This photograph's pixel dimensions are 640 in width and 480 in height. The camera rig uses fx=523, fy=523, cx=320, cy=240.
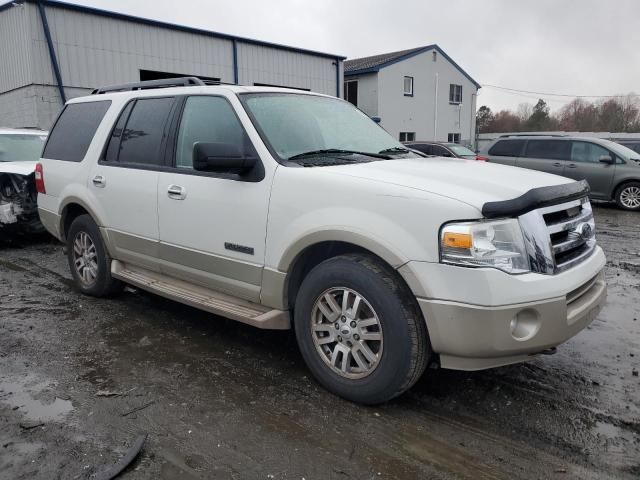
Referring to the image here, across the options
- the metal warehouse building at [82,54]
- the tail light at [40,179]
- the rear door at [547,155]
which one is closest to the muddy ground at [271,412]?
the tail light at [40,179]

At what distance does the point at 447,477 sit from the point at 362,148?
240 centimetres

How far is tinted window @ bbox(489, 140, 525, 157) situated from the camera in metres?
13.5

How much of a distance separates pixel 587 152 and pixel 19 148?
12.1 m

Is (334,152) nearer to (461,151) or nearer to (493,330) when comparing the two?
(493,330)

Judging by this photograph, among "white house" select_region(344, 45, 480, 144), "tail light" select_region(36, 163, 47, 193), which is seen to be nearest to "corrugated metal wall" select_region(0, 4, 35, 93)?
"tail light" select_region(36, 163, 47, 193)

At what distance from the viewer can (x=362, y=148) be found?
4.02m

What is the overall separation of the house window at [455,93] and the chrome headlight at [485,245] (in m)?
33.2

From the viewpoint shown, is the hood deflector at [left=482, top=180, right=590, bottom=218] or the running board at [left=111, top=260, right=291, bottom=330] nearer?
the hood deflector at [left=482, top=180, right=590, bottom=218]

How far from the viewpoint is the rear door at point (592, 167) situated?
40.4 ft

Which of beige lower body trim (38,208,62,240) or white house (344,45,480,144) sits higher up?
white house (344,45,480,144)

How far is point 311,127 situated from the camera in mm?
3920

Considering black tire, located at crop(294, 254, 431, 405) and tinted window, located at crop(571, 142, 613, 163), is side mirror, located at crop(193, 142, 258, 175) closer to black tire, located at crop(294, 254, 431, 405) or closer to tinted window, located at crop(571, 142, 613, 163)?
black tire, located at crop(294, 254, 431, 405)

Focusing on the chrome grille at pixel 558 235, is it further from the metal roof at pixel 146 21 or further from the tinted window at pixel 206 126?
the metal roof at pixel 146 21

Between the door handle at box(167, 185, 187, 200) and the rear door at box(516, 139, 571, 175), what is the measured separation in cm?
1092
